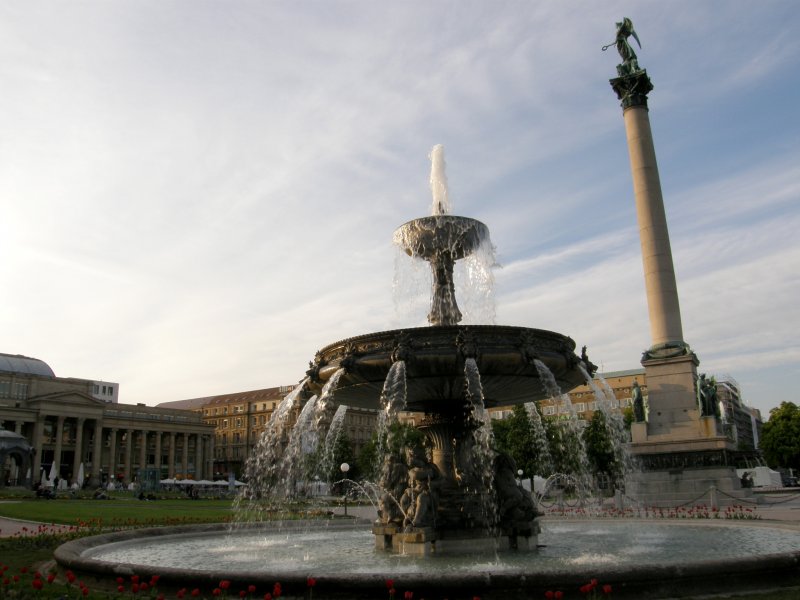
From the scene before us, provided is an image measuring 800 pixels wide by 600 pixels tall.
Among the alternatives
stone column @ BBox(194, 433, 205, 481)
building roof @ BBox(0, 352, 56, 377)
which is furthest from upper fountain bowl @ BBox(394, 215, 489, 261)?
stone column @ BBox(194, 433, 205, 481)

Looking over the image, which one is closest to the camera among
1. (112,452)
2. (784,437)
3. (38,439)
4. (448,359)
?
(448,359)

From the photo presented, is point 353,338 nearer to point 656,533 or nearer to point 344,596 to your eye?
point 344,596

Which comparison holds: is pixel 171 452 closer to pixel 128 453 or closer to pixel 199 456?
pixel 199 456

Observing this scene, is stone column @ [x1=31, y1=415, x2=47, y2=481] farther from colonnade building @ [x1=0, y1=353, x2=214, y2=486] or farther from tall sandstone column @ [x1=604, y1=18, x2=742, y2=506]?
tall sandstone column @ [x1=604, y1=18, x2=742, y2=506]

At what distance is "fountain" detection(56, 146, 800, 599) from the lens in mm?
9883

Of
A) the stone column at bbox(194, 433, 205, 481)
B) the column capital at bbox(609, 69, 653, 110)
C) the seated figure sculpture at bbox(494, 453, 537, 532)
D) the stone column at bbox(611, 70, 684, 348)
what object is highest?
the column capital at bbox(609, 69, 653, 110)

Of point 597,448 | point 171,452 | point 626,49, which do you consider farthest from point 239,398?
point 626,49

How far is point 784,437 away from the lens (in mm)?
69000

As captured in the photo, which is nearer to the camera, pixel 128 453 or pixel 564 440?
pixel 564 440

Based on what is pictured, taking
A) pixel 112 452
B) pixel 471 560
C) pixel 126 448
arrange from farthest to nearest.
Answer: pixel 126 448, pixel 112 452, pixel 471 560

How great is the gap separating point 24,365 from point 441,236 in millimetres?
106620

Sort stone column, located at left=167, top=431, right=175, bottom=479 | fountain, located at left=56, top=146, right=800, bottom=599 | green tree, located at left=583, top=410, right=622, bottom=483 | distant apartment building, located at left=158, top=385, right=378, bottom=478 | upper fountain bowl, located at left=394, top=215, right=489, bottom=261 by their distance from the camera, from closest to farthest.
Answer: fountain, located at left=56, top=146, right=800, bottom=599 → upper fountain bowl, located at left=394, top=215, right=489, bottom=261 → green tree, located at left=583, top=410, right=622, bottom=483 → stone column, located at left=167, top=431, right=175, bottom=479 → distant apartment building, located at left=158, top=385, right=378, bottom=478

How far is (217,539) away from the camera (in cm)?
1572

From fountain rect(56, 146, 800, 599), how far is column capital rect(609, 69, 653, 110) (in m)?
24.5
